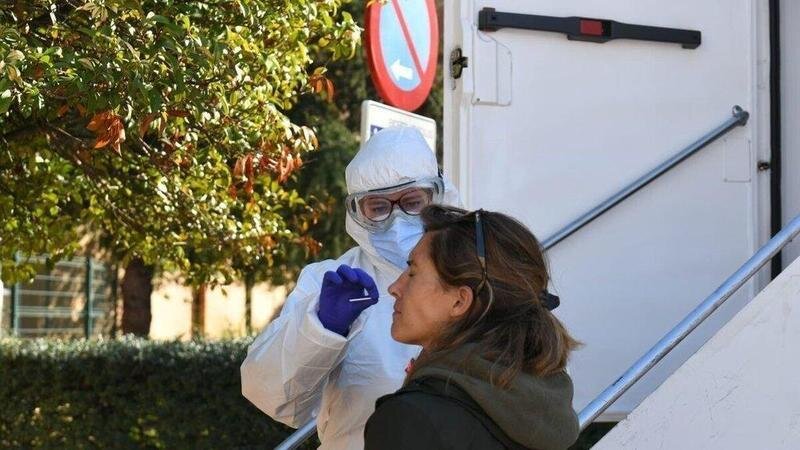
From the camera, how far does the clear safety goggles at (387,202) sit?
3396mm

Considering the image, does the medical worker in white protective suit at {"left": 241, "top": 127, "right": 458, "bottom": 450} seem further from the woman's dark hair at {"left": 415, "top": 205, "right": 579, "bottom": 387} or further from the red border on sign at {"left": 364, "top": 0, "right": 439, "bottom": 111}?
the red border on sign at {"left": 364, "top": 0, "right": 439, "bottom": 111}

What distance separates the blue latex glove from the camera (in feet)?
9.14

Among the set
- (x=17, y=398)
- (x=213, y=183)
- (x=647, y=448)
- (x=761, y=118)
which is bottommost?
(x=17, y=398)

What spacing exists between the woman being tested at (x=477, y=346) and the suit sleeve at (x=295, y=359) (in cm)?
51

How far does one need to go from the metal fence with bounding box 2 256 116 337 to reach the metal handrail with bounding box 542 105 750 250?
13.9 metres

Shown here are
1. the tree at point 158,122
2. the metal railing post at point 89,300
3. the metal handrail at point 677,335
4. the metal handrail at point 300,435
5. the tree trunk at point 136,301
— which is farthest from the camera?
the metal railing post at point 89,300

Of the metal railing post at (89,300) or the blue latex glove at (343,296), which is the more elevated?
the blue latex glove at (343,296)

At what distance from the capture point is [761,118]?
15.8 ft

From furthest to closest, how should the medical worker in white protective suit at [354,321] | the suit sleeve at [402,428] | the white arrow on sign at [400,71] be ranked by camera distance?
the white arrow on sign at [400,71]
the medical worker in white protective suit at [354,321]
the suit sleeve at [402,428]

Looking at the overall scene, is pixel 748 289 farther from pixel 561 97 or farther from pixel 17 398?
pixel 17 398

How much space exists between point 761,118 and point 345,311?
8.30ft

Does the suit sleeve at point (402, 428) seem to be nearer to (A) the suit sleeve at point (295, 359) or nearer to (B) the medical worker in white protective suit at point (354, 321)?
(B) the medical worker in white protective suit at point (354, 321)

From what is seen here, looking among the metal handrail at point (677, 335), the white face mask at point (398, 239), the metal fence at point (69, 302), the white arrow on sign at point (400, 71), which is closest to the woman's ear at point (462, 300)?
the white face mask at point (398, 239)

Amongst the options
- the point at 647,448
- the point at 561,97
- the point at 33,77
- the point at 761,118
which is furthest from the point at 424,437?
the point at 761,118
